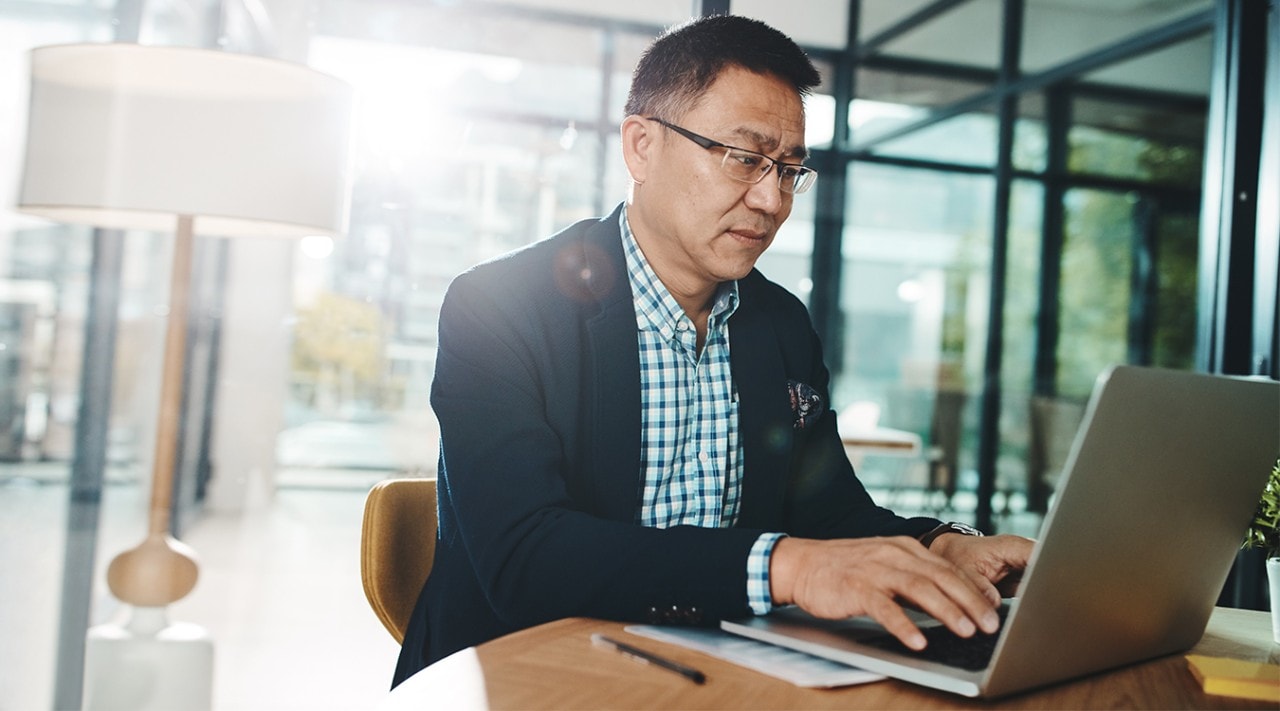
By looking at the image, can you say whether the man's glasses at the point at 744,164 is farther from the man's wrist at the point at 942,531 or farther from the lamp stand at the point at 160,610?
the lamp stand at the point at 160,610

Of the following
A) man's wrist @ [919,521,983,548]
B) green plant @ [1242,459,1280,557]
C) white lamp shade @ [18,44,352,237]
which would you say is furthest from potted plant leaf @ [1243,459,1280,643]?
white lamp shade @ [18,44,352,237]

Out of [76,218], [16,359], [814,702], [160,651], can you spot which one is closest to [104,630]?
[160,651]

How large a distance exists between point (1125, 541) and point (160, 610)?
2.06 m

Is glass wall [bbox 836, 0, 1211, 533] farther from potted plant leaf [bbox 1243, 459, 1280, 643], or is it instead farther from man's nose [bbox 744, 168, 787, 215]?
potted plant leaf [bbox 1243, 459, 1280, 643]

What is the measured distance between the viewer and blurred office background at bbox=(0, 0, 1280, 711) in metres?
2.45

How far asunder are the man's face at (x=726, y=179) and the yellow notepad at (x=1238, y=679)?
78cm

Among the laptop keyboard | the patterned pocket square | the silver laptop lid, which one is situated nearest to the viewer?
the silver laptop lid

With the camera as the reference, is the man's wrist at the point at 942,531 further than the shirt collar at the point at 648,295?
No

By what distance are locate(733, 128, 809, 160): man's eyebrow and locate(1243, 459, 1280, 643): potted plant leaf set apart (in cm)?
73

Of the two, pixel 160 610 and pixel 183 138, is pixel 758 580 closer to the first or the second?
pixel 183 138

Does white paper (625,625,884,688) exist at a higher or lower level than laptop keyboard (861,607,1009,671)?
lower

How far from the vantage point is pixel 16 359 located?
2.26 metres

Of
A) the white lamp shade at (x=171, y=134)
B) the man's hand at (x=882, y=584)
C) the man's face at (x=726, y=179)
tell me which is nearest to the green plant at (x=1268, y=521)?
the man's hand at (x=882, y=584)

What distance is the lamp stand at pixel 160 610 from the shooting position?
213 centimetres
